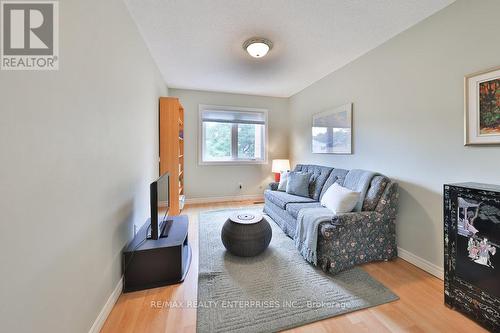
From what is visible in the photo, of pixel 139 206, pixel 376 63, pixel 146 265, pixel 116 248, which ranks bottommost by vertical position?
pixel 146 265

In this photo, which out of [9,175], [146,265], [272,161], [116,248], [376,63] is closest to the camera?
[9,175]

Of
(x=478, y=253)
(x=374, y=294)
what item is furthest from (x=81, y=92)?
(x=478, y=253)

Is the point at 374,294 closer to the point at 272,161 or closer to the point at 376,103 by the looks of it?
the point at 376,103

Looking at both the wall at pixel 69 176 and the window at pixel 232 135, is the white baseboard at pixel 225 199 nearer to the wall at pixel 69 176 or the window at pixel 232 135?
the window at pixel 232 135

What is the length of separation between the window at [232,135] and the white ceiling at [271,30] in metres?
1.24

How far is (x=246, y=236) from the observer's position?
216 cm

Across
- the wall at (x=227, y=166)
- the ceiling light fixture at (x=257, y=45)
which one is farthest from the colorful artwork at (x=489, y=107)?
the wall at (x=227, y=166)

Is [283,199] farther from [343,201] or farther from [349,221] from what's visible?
[349,221]

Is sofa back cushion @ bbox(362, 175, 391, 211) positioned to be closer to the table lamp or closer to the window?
the table lamp

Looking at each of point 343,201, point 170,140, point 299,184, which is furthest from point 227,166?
point 343,201

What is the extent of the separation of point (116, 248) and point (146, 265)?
297mm

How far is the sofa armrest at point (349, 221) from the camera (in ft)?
6.26

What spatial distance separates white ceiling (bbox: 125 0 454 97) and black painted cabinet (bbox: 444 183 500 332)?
1.73 m

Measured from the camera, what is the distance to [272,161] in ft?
15.8
